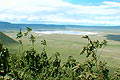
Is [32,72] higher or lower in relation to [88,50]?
lower

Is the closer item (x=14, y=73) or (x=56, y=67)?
(x=14, y=73)

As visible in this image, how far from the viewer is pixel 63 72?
12.2ft

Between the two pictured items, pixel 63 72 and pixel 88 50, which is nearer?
pixel 88 50

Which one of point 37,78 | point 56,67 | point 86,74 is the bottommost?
point 37,78

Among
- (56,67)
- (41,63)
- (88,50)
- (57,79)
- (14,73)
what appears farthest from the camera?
(41,63)

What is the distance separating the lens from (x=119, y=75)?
2523mm

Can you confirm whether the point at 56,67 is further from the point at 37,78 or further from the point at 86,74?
the point at 86,74

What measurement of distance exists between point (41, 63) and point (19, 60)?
0.47 metres

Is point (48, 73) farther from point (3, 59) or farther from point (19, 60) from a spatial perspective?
point (3, 59)

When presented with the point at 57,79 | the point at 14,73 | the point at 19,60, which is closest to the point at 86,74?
the point at 14,73

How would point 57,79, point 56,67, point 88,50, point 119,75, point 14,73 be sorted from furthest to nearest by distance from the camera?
point 56,67, point 57,79, point 119,75, point 88,50, point 14,73

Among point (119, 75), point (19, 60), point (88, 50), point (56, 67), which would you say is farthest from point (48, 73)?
point (88, 50)

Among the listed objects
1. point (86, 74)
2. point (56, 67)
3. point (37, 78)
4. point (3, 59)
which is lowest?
point (37, 78)

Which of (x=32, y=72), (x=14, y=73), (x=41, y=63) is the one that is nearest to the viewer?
(x=14, y=73)
